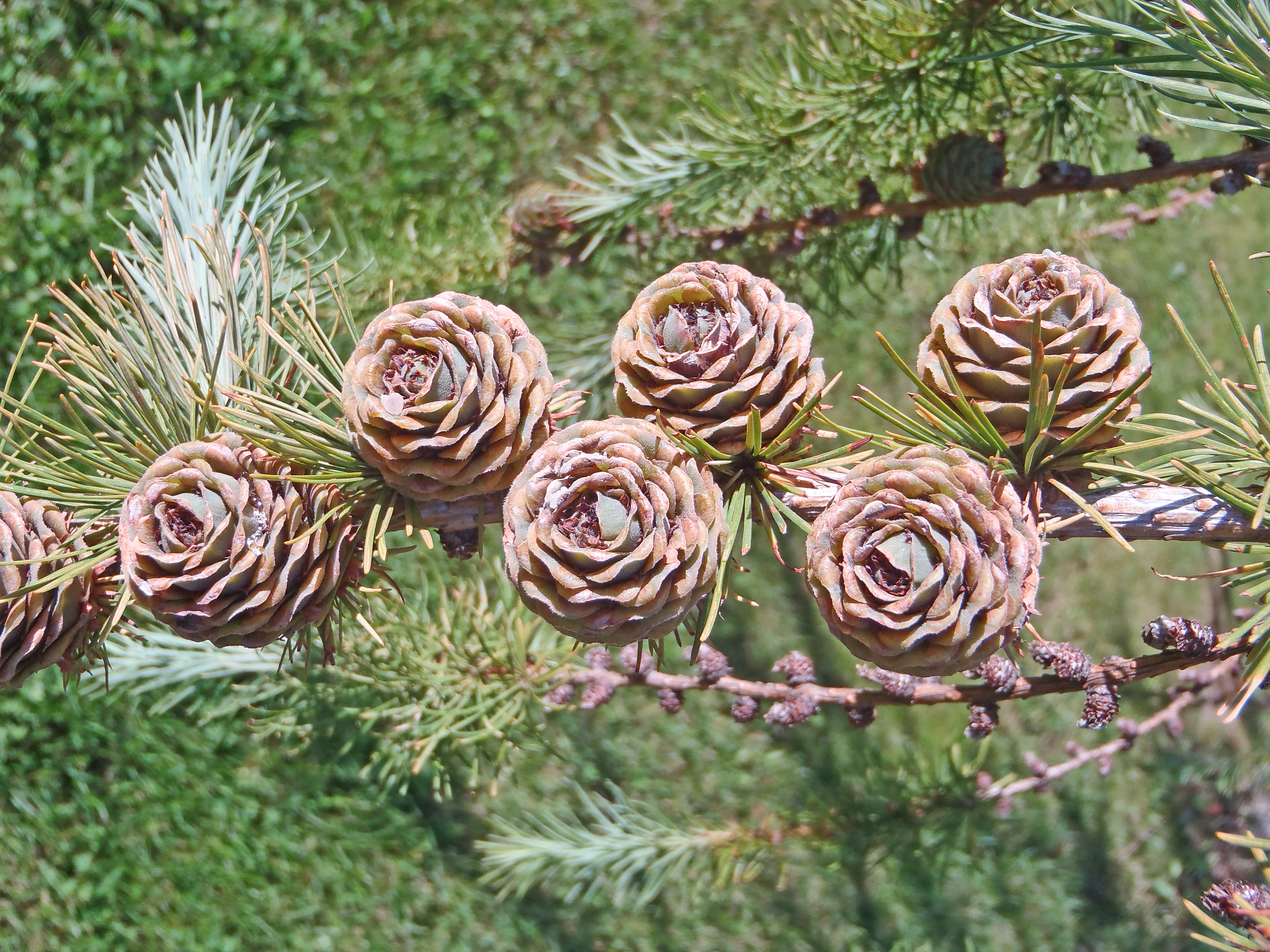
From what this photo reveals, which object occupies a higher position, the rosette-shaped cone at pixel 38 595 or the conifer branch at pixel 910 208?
the conifer branch at pixel 910 208

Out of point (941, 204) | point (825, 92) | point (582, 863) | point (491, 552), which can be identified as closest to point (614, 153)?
point (825, 92)

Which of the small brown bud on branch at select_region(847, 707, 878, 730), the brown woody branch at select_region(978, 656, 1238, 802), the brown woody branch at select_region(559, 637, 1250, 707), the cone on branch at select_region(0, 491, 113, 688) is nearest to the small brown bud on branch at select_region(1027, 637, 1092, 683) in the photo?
the brown woody branch at select_region(559, 637, 1250, 707)

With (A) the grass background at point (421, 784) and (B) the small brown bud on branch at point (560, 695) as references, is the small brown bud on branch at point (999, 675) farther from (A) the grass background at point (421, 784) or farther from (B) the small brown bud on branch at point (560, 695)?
(A) the grass background at point (421, 784)

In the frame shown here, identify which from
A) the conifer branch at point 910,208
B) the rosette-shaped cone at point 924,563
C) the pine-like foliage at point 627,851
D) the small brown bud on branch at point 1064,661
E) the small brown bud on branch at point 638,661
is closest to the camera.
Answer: the rosette-shaped cone at point 924,563

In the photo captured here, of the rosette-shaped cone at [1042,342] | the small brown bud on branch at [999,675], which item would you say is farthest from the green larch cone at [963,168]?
the small brown bud on branch at [999,675]

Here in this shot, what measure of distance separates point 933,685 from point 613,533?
1.85 ft

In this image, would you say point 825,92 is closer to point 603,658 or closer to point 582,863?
point 603,658

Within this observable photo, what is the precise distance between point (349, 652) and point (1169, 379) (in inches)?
93.5

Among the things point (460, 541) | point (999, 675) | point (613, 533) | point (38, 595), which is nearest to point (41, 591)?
point (38, 595)

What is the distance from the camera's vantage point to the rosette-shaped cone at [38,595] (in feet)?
1.90

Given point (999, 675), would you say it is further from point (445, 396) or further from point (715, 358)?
point (445, 396)

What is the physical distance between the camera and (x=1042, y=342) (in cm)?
55

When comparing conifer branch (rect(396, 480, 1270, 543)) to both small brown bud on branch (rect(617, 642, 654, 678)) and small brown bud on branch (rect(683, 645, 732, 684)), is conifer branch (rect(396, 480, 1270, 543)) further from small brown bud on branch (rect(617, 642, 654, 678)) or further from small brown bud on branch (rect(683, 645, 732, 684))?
small brown bud on branch (rect(683, 645, 732, 684))

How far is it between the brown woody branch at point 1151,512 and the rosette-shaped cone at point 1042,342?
1.6 inches
